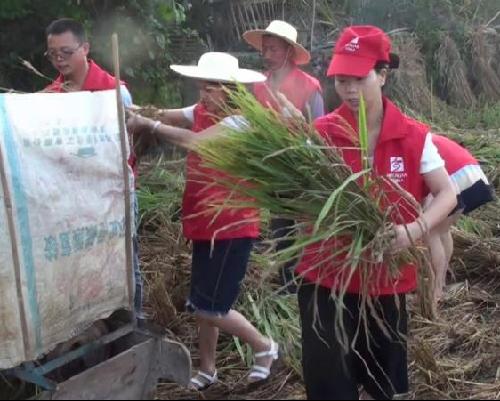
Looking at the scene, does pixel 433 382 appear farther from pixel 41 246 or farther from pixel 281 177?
pixel 41 246

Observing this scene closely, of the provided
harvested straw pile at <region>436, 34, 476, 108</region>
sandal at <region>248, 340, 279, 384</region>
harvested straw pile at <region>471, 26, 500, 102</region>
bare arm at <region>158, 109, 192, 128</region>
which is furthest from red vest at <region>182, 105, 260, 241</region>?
harvested straw pile at <region>471, 26, 500, 102</region>

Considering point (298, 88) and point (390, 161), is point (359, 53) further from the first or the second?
point (298, 88)

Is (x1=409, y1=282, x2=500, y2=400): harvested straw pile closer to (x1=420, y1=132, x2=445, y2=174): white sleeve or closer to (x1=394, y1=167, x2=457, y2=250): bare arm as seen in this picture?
(x1=394, y1=167, x2=457, y2=250): bare arm

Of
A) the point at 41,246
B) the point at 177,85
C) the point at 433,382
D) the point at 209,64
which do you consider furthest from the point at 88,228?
the point at 177,85

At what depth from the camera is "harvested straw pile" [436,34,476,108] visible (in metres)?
11.8

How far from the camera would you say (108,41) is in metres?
6.44

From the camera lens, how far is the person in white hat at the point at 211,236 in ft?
11.2

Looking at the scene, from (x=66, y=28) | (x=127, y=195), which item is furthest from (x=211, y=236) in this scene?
(x=66, y=28)

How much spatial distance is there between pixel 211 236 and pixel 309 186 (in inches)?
42.0

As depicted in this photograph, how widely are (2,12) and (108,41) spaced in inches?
32.2

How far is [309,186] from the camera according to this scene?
Result: 2551 mm

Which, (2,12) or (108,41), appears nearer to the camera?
(2,12)

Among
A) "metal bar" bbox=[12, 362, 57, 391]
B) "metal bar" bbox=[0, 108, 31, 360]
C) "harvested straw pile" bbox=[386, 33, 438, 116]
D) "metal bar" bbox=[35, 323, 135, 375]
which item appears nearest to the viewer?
"metal bar" bbox=[0, 108, 31, 360]

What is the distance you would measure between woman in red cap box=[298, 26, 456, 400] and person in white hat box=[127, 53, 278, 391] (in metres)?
0.63
